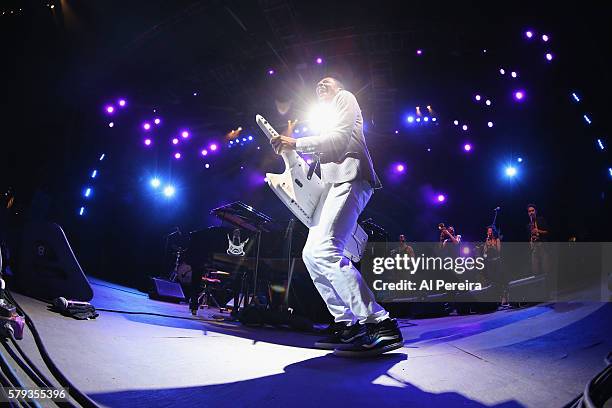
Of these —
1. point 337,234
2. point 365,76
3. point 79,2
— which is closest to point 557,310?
point 337,234

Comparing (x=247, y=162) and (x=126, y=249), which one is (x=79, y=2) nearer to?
(x=126, y=249)

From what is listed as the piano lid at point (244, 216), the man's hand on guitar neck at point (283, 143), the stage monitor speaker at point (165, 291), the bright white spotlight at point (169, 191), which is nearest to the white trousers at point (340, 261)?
the man's hand on guitar neck at point (283, 143)

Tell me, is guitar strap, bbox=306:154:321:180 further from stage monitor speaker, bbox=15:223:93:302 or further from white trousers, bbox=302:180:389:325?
stage monitor speaker, bbox=15:223:93:302

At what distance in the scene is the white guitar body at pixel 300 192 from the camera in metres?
2.62

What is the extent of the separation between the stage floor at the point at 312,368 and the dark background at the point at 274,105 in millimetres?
2504

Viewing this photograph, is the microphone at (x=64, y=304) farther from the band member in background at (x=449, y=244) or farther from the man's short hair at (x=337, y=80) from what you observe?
the band member in background at (x=449, y=244)

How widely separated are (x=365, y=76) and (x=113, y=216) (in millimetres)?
10913

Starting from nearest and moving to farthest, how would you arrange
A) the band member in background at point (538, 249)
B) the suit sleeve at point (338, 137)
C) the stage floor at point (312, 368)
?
the stage floor at point (312, 368) → the suit sleeve at point (338, 137) → the band member in background at point (538, 249)

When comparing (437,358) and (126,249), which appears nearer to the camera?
(437,358)

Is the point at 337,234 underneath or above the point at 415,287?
above

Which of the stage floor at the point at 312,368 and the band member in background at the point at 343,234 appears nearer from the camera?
the stage floor at the point at 312,368

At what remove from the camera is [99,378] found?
4.04 ft

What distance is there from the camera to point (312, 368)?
5.82ft

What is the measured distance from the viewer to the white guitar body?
2615mm
